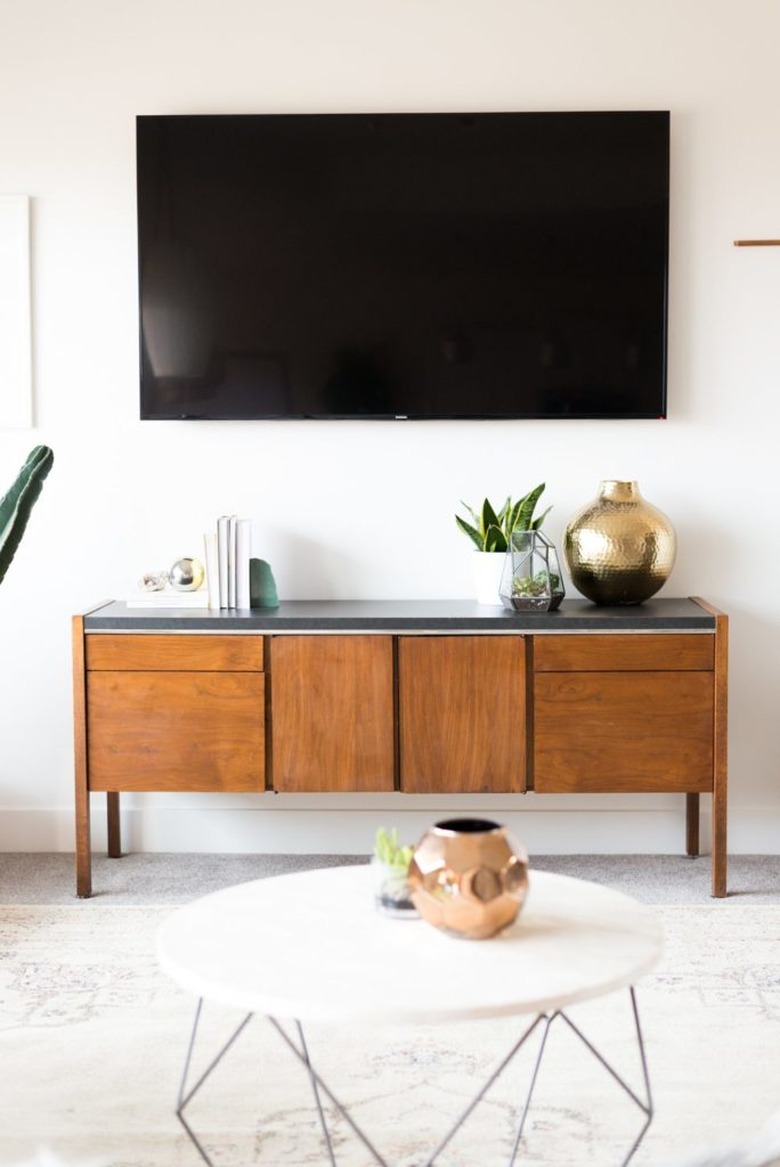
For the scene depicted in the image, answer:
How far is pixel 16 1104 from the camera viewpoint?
218 centimetres

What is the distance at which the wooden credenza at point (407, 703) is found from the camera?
127 inches

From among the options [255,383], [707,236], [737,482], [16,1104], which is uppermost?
[707,236]

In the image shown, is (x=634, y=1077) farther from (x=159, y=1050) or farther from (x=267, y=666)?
(x=267, y=666)

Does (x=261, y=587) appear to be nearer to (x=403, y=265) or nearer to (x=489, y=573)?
(x=489, y=573)

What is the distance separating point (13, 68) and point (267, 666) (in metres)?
1.75

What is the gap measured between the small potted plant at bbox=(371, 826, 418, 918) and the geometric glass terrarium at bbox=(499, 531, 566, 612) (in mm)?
1542

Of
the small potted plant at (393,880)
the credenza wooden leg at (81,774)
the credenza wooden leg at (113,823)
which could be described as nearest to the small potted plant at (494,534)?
the credenza wooden leg at (81,774)

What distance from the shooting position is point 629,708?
3.23 meters

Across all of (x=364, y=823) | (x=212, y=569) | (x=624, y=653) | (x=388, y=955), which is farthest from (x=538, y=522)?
(x=388, y=955)

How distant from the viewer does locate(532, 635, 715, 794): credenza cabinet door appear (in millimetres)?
3227

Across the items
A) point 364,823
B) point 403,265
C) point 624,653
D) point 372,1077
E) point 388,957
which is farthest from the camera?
point 364,823

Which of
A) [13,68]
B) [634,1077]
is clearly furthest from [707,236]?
[634,1077]

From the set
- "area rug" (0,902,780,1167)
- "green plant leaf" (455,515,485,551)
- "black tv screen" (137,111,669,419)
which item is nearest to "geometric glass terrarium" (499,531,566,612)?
"green plant leaf" (455,515,485,551)

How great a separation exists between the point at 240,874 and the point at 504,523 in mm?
1138
